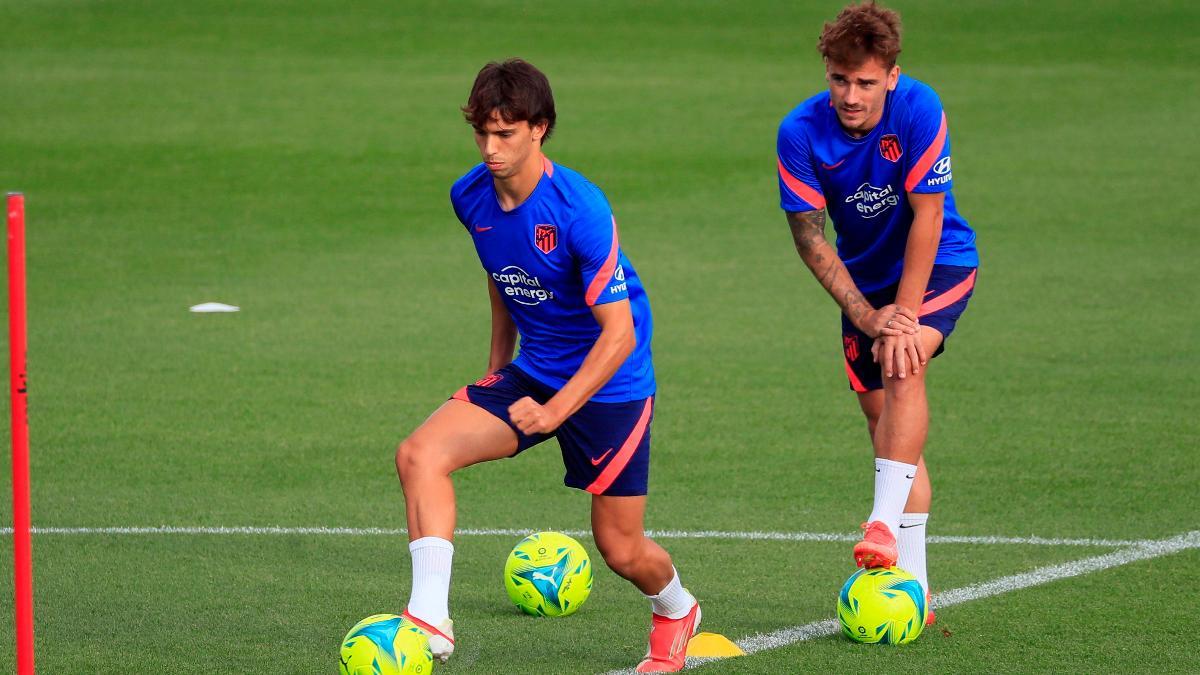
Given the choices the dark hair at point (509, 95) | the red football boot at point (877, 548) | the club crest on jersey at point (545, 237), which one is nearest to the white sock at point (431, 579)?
the club crest on jersey at point (545, 237)

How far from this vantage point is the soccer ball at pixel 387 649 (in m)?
5.75

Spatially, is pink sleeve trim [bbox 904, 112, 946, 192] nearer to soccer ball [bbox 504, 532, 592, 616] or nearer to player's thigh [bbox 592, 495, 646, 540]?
player's thigh [bbox 592, 495, 646, 540]

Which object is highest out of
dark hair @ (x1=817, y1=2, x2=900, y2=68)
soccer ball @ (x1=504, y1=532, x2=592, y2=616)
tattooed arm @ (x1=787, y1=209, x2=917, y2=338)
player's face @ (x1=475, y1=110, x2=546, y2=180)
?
dark hair @ (x1=817, y1=2, x2=900, y2=68)

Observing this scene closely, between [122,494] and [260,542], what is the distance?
1.28m

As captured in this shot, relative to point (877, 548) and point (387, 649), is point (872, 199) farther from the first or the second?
point (387, 649)

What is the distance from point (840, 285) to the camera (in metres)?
7.13

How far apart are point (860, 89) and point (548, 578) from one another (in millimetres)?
2307

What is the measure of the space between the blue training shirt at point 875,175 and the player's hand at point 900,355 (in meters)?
0.44

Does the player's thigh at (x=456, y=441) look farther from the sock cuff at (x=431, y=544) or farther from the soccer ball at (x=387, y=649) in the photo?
the soccer ball at (x=387, y=649)

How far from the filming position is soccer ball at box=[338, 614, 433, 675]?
5.75m

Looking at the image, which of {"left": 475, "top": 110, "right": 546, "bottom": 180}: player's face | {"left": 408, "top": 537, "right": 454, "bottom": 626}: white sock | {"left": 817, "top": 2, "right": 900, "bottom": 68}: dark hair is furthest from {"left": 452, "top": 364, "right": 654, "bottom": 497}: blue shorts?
{"left": 817, "top": 2, "right": 900, "bottom": 68}: dark hair

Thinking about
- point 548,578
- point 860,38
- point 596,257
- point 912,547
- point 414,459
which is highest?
point 860,38

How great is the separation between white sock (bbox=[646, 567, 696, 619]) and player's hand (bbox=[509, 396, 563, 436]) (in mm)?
958

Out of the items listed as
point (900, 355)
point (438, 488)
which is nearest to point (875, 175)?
point (900, 355)
